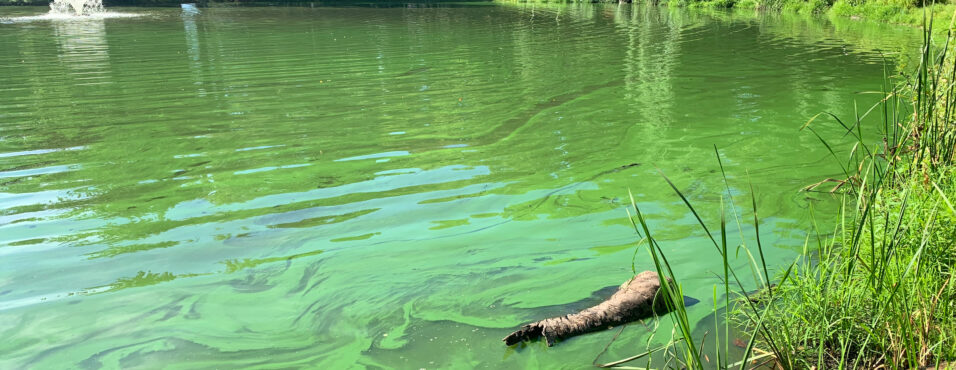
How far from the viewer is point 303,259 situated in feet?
12.0

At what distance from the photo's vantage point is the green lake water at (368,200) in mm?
2990

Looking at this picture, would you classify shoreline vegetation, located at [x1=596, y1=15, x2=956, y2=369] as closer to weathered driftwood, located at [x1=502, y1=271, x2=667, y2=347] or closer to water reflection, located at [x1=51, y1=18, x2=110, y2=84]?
weathered driftwood, located at [x1=502, y1=271, x2=667, y2=347]

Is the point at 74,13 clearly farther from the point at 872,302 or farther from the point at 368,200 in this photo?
the point at 872,302

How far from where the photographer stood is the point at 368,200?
15.0 ft

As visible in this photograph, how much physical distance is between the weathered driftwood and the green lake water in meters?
0.06

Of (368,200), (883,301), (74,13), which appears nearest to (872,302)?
(883,301)

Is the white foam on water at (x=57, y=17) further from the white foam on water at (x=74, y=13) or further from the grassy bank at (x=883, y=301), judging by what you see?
the grassy bank at (x=883, y=301)

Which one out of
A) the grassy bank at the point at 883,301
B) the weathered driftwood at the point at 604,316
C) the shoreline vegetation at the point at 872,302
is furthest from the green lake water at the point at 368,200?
the grassy bank at the point at 883,301

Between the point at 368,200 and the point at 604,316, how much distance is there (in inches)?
84.0

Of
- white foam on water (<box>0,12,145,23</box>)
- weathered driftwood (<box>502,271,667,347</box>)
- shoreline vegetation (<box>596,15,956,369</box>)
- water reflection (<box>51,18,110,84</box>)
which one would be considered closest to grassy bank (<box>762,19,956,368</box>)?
shoreline vegetation (<box>596,15,956,369</box>)

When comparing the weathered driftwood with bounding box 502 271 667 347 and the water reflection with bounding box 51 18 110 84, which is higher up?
the water reflection with bounding box 51 18 110 84

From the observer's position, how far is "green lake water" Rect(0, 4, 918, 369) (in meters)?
2.99

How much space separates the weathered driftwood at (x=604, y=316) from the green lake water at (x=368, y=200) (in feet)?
0.20

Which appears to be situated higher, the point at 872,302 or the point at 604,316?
the point at 872,302
